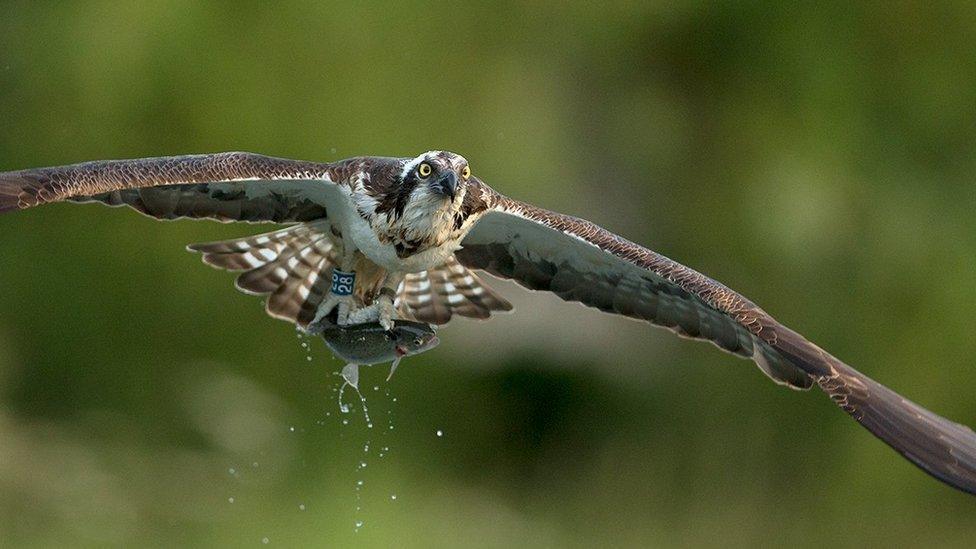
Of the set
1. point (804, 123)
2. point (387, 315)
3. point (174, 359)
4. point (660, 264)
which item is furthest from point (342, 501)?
point (804, 123)

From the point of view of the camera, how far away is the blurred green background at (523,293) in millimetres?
13523

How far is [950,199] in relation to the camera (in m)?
15.6

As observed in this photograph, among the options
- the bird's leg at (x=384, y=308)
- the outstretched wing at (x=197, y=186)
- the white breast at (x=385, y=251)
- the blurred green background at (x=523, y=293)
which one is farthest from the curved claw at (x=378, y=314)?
the blurred green background at (x=523, y=293)

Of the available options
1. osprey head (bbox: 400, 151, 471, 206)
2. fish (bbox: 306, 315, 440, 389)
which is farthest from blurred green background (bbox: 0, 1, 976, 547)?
osprey head (bbox: 400, 151, 471, 206)

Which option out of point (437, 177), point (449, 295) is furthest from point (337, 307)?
point (437, 177)

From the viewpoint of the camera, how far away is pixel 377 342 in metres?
9.46

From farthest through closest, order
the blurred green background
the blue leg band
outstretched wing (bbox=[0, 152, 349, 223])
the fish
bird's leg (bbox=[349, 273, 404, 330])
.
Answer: the blurred green background < the blue leg band < bird's leg (bbox=[349, 273, 404, 330]) < the fish < outstretched wing (bbox=[0, 152, 349, 223])

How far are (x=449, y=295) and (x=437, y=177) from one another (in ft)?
4.79

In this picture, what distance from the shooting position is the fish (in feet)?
31.0

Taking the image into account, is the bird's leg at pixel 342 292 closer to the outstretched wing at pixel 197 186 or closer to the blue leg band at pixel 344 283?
the blue leg band at pixel 344 283

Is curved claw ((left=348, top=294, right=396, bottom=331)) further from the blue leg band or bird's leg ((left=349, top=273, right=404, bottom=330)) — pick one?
the blue leg band

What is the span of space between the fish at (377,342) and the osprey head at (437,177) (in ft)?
2.35

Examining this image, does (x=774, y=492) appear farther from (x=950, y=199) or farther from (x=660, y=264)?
(x=660, y=264)

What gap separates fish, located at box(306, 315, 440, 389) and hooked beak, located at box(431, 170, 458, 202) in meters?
0.78
